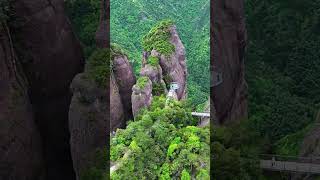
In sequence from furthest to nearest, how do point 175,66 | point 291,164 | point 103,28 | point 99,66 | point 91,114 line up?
point 175,66, point 103,28, point 99,66, point 91,114, point 291,164

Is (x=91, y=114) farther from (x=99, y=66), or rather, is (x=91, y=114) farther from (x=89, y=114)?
(x=99, y=66)

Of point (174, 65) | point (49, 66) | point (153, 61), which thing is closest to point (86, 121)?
point (49, 66)

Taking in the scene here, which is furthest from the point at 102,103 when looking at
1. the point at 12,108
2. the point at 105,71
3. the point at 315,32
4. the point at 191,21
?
the point at 191,21

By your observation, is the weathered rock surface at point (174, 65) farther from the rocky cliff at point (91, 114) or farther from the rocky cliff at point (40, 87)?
the rocky cliff at point (40, 87)

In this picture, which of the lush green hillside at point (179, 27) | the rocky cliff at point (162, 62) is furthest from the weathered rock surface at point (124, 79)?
the lush green hillside at point (179, 27)

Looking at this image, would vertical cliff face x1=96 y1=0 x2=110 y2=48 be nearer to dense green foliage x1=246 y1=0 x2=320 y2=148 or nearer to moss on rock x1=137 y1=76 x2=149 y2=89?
dense green foliage x1=246 y1=0 x2=320 y2=148

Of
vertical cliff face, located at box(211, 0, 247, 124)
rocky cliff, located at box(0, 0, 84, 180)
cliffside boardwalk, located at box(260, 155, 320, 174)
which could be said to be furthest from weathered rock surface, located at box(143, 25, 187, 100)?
cliffside boardwalk, located at box(260, 155, 320, 174)
